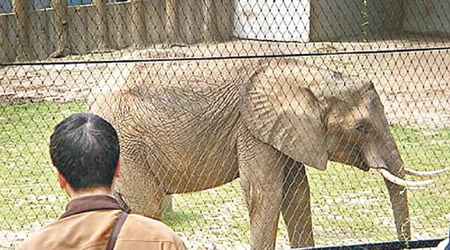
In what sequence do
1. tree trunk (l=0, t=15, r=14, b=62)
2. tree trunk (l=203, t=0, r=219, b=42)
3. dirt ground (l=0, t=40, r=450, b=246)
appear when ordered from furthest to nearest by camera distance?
tree trunk (l=203, t=0, r=219, b=42), tree trunk (l=0, t=15, r=14, b=62), dirt ground (l=0, t=40, r=450, b=246)

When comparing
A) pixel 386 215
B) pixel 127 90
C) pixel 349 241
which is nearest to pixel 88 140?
pixel 127 90

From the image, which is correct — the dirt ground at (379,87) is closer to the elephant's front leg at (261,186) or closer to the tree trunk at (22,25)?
the tree trunk at (22,25)

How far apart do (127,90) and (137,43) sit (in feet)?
24.6

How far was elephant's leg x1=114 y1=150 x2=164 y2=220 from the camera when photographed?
22.2 feet

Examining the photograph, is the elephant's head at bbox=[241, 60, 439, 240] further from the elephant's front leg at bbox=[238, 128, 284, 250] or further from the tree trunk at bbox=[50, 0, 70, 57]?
the tree trunk at bbox=[50, 0, 70, 57]

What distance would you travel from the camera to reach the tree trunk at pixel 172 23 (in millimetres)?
14625

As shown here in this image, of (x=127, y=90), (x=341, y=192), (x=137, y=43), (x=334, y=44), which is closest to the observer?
(x=127, y=90)

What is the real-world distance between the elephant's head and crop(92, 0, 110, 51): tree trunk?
7.27 m

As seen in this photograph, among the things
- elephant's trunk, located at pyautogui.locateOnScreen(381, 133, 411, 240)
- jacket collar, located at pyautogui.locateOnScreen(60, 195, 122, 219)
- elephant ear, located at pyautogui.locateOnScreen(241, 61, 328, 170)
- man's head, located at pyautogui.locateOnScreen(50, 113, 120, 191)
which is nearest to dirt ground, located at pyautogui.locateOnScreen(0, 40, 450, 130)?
elephant's trunk, located at pyautogui.locateOnScreen(381, 133, 411, 240)

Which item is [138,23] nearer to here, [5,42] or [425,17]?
[5,42]

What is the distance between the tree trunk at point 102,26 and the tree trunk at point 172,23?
2.80ft

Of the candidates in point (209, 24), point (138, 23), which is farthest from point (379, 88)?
point (209, 24)

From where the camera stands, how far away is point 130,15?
14.4 m

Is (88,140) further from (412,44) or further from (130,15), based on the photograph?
(412,44)
